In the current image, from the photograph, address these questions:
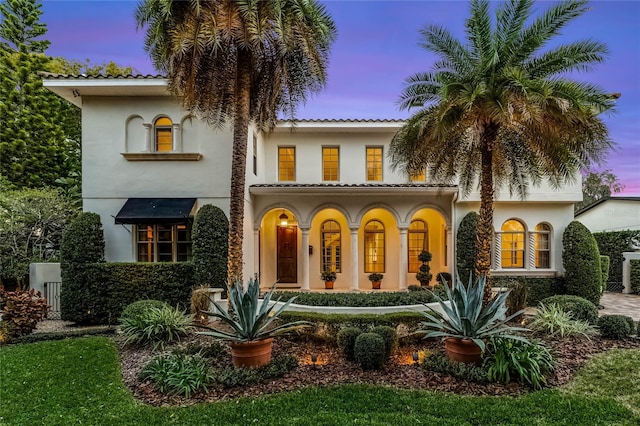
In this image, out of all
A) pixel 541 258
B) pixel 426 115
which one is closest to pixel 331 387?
pixel 426 115

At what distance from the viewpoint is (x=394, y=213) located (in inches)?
548

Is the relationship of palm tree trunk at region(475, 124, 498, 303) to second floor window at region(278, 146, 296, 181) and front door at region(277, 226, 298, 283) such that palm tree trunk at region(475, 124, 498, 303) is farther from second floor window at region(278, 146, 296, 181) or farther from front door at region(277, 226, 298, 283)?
front door at region(277, 226, 298, 283)

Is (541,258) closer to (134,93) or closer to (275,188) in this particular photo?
(275,188)

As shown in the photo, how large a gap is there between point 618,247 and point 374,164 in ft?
45.3

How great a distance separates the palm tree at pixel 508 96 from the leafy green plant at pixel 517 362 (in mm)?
2870

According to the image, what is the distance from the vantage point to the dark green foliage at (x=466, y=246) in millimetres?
12344

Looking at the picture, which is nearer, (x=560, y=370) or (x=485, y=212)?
(x=560, y=370)

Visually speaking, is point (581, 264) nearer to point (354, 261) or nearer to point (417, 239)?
point (417, 239)

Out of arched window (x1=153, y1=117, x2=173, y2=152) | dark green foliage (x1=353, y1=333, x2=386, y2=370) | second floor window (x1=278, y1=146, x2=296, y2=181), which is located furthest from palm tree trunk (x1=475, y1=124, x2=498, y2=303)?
arched window (x1=153, y1=117, x2=173, y2=152)

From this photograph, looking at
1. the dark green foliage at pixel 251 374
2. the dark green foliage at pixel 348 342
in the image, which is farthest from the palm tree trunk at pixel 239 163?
the dark green foliage at pixel 348 342

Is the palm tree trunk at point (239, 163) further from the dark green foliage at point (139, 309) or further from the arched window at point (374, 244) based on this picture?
the arched window at point (374, 244)

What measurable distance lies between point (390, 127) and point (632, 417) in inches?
454

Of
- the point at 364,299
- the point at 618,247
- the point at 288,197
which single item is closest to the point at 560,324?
the point at 364,299

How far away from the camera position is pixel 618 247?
16938 mm
